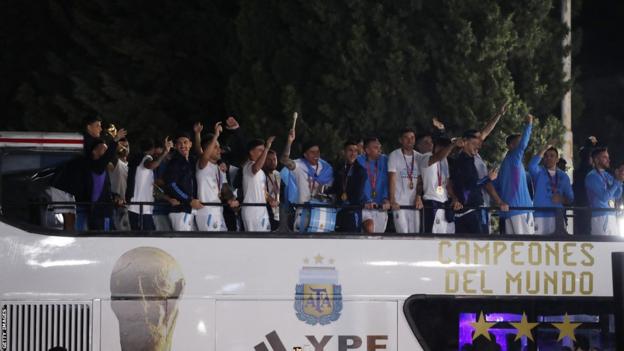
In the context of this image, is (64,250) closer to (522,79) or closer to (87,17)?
(522,79)

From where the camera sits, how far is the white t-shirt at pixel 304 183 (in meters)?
11.1

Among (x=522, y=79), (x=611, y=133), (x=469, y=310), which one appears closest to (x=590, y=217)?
(x=469, y=310)

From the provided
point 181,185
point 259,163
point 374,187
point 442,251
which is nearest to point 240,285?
point 181,185

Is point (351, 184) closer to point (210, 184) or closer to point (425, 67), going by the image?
point (210, 184)

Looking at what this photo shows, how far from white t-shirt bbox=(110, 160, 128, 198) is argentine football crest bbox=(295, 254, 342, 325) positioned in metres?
2.39

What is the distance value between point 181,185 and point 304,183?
4.07 ft

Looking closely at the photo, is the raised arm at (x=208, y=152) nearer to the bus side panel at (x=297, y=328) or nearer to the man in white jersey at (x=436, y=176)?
the bus side panel at (x=297, y=328)

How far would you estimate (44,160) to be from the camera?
41.4 ft

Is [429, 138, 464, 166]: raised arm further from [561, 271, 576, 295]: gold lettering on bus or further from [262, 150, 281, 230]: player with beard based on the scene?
[561, 271, 576, 295]: gold lettering on bus

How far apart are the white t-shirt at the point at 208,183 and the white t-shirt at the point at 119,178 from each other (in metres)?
1.04

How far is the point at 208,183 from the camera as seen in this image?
419 inches

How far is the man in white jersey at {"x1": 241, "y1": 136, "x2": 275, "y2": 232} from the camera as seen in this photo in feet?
34.4

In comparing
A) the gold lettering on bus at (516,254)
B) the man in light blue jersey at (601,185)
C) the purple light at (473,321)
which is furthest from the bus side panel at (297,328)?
the man in light blue jersey at (601,185)

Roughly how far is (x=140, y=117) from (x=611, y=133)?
9643 mm
